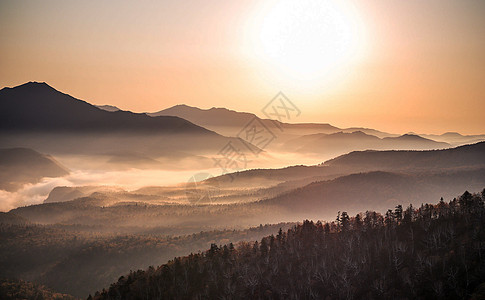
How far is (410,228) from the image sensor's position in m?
148

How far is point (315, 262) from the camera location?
146 meters

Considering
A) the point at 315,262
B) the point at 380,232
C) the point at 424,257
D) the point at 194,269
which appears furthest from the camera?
the point at 194,269

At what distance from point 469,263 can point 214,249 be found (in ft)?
342

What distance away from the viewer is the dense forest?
111938mm

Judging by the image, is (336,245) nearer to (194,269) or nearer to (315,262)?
(315,262)

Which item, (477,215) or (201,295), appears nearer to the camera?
(477,215)

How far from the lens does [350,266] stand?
13312 centimetres

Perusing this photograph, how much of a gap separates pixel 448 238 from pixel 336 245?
138ft

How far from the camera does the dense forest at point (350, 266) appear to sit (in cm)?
11194

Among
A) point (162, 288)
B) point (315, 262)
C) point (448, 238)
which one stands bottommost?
point (162, 288)

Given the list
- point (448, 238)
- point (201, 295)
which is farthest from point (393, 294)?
point (201, 295)

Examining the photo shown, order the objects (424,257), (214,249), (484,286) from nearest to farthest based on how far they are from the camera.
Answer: (484,286), (424,257), (214,249)

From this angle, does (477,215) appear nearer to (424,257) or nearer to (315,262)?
(424,257)

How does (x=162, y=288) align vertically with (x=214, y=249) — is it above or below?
below
